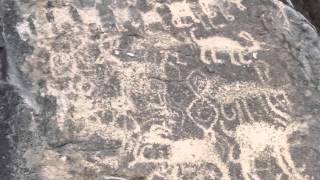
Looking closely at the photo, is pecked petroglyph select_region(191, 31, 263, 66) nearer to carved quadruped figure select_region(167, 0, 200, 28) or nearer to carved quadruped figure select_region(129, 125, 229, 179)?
carved quadruped figure select_region(167, 0, 200, 28)

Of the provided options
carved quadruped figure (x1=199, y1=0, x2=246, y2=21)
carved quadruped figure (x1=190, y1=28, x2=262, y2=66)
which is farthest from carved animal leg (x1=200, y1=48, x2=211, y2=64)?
carved quadruped figure (x1=199, y1=0, x2=246, y2=21)

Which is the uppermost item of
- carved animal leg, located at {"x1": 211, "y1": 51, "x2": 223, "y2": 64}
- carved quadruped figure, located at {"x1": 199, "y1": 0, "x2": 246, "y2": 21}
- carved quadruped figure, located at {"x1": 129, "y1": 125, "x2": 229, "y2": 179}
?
carved quadruped figure, located at {"x1": 199, "y1": 0, "x2": 246, "y2": 21}

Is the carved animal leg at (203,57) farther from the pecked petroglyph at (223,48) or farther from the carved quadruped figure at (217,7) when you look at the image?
the carved quadruped figure at (217,7)

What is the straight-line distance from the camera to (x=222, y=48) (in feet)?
7.38

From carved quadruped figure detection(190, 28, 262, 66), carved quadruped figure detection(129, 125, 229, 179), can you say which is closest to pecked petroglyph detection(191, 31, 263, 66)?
carved quadruped figure detection(190, 28, 262, 66)

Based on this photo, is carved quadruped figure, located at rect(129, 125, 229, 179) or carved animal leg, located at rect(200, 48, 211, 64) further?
carved animal leg, located at rect(200, 48, 211, 64)

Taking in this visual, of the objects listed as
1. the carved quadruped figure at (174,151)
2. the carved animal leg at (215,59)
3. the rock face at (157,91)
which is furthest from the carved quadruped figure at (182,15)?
the carved quadruped figure at (174,151)

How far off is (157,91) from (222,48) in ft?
0.78

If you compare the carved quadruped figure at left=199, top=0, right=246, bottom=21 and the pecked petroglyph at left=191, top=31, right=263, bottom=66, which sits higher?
the carved quadruped figure at left=199, top=0, right=246, bottom=21

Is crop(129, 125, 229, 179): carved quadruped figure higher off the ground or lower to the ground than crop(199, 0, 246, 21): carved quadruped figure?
lower

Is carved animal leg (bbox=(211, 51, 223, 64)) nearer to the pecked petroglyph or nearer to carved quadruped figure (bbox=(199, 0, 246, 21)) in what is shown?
the pecked petroglyph

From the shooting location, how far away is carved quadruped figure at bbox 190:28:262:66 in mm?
2229

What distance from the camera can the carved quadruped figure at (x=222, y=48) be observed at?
7.31ft

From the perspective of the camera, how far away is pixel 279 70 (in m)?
2.25
